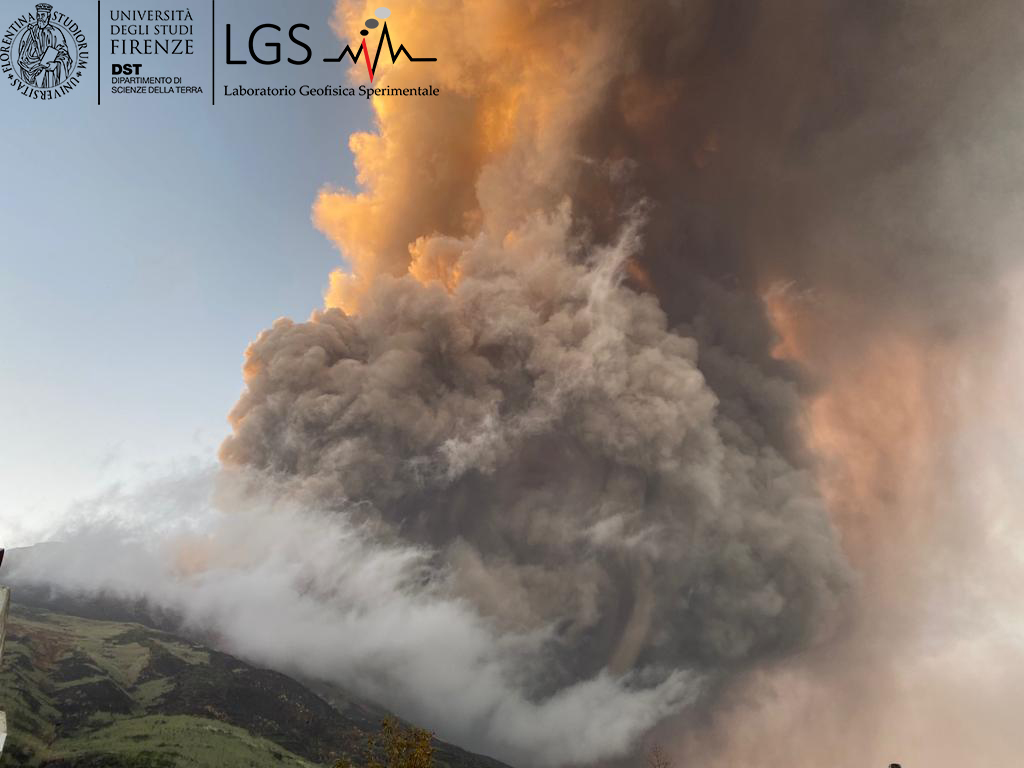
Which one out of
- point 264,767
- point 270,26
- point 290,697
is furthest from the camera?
point 290,697

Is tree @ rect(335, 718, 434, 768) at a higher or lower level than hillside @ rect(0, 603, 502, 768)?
higher

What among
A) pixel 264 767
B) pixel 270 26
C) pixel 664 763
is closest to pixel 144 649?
pixel 264 767

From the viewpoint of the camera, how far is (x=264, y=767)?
138 meters

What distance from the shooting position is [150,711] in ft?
515

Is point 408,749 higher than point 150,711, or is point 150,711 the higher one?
point 408,749

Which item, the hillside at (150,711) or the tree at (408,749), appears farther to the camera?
the hillside at (150,711)

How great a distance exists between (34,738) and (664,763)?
5220 inches

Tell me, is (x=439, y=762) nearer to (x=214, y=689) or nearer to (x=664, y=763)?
(x=214, y=689)

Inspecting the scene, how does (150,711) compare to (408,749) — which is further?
(150,711)

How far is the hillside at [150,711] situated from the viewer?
13125 centimetres

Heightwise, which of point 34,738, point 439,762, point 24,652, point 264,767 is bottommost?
point 439,762

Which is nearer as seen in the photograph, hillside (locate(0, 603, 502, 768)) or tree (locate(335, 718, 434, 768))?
tree (locate(335, 718, 434, 768))

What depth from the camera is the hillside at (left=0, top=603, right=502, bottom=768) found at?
131250 millimetres

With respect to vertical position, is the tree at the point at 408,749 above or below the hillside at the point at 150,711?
above
